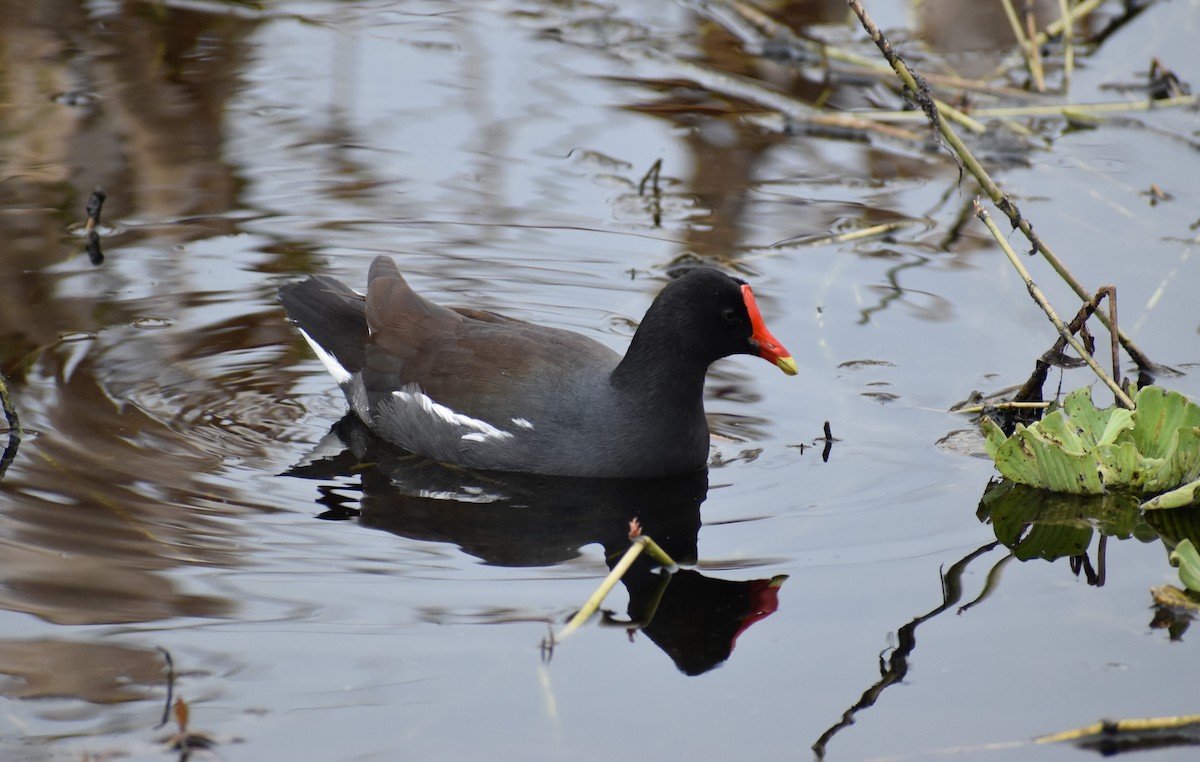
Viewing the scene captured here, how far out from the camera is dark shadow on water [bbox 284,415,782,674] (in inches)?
157

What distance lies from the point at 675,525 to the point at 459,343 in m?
A: 1.14

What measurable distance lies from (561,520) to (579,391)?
0.59 meters

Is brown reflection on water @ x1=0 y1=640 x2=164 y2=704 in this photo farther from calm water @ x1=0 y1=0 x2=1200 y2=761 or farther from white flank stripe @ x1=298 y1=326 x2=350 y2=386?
white flank stripe @ x1=298 y1=326 x2=350 y2=386

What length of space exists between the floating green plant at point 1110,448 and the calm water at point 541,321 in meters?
0.20

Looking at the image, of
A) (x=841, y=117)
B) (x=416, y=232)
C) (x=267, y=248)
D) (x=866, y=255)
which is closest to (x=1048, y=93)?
(x=841, y=117)

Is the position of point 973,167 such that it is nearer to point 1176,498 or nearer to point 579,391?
point 1176,498

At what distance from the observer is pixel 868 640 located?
3.89 meters

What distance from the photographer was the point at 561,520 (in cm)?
469

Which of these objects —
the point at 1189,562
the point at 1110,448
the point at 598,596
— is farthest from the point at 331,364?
the point at 1189,562

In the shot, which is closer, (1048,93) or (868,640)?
(868,640)

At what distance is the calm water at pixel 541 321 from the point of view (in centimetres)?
359

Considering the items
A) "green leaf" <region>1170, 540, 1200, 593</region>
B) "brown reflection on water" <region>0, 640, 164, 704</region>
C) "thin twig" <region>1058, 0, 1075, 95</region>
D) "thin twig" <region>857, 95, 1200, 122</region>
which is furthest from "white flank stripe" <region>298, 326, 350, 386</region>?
"thin twig" <region>1058, 0, 1075, 95</region>

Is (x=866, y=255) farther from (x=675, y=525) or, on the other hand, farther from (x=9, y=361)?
(x=9, y=361)

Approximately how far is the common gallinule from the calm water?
0.11 meters
